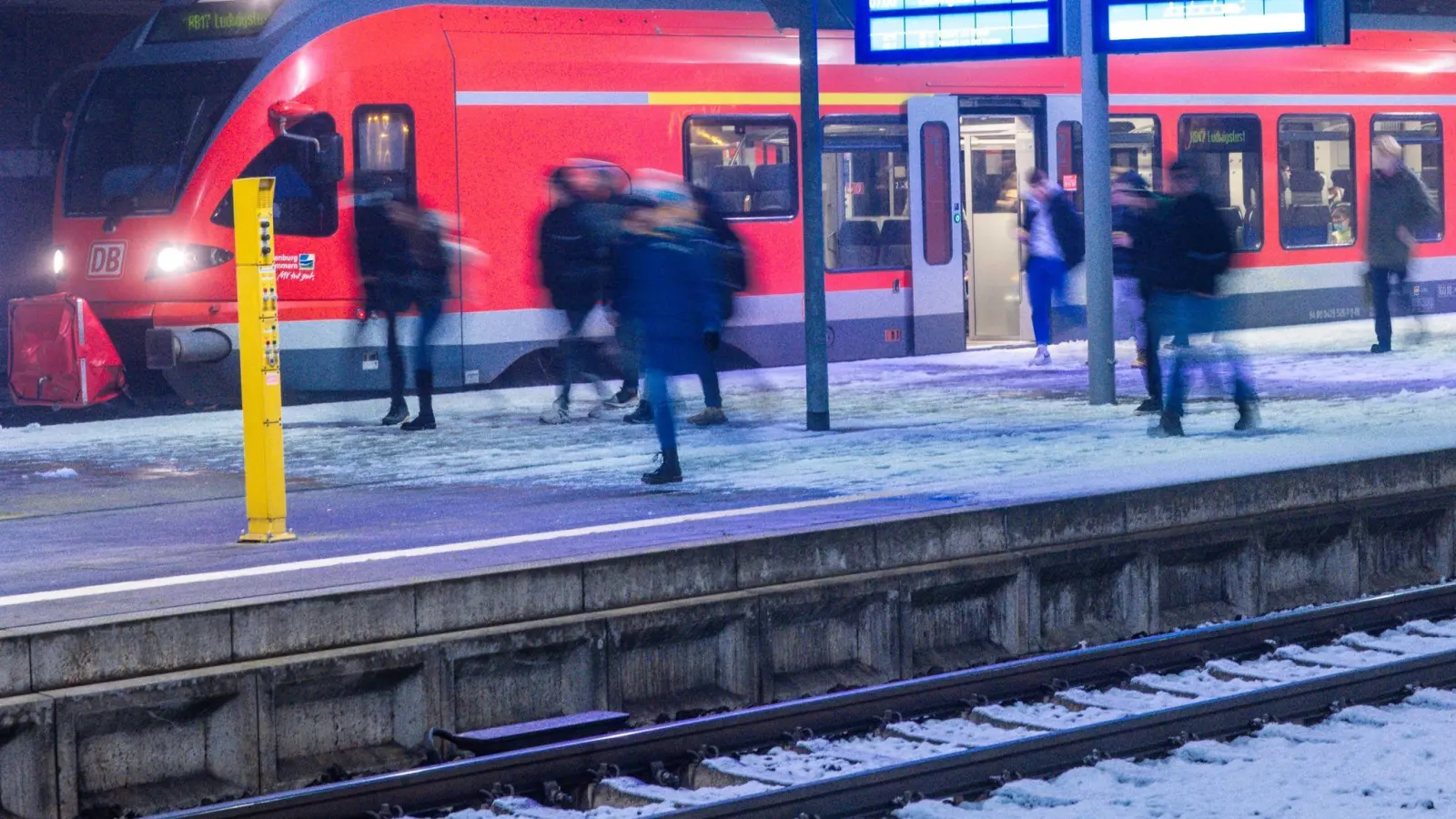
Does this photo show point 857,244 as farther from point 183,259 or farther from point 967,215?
point 183,259

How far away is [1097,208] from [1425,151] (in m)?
10.1

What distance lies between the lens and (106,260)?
50.6 ft

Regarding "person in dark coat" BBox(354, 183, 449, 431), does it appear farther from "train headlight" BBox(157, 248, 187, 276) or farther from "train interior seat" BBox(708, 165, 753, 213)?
"train interior seat" BBox(708, 165, 753, 213)

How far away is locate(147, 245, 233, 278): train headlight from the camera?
14852mm

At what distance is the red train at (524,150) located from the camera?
14.9 meters

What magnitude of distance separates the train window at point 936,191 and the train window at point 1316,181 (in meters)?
4.68

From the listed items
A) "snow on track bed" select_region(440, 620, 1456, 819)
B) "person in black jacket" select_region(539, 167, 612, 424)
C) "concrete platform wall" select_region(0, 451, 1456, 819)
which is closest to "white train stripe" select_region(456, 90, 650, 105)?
"person in black jacket" select_region(539, 167, 612, 424)

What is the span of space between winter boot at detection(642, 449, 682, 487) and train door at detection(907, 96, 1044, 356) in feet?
25.8

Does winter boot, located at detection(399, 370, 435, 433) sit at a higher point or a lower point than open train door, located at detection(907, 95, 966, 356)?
lower

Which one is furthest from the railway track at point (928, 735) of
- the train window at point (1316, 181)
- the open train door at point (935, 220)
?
the train window at point (1316, 181)

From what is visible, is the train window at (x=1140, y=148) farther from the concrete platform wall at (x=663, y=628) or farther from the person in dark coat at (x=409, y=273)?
the concrete platform wall at (x=663, y=628)

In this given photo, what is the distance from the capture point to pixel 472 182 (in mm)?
15586

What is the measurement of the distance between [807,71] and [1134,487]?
4555 millimetres

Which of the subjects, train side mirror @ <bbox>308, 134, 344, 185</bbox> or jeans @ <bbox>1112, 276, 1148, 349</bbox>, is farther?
jeans @ <bbox>1112, 276, 1148, 349</bbox>
